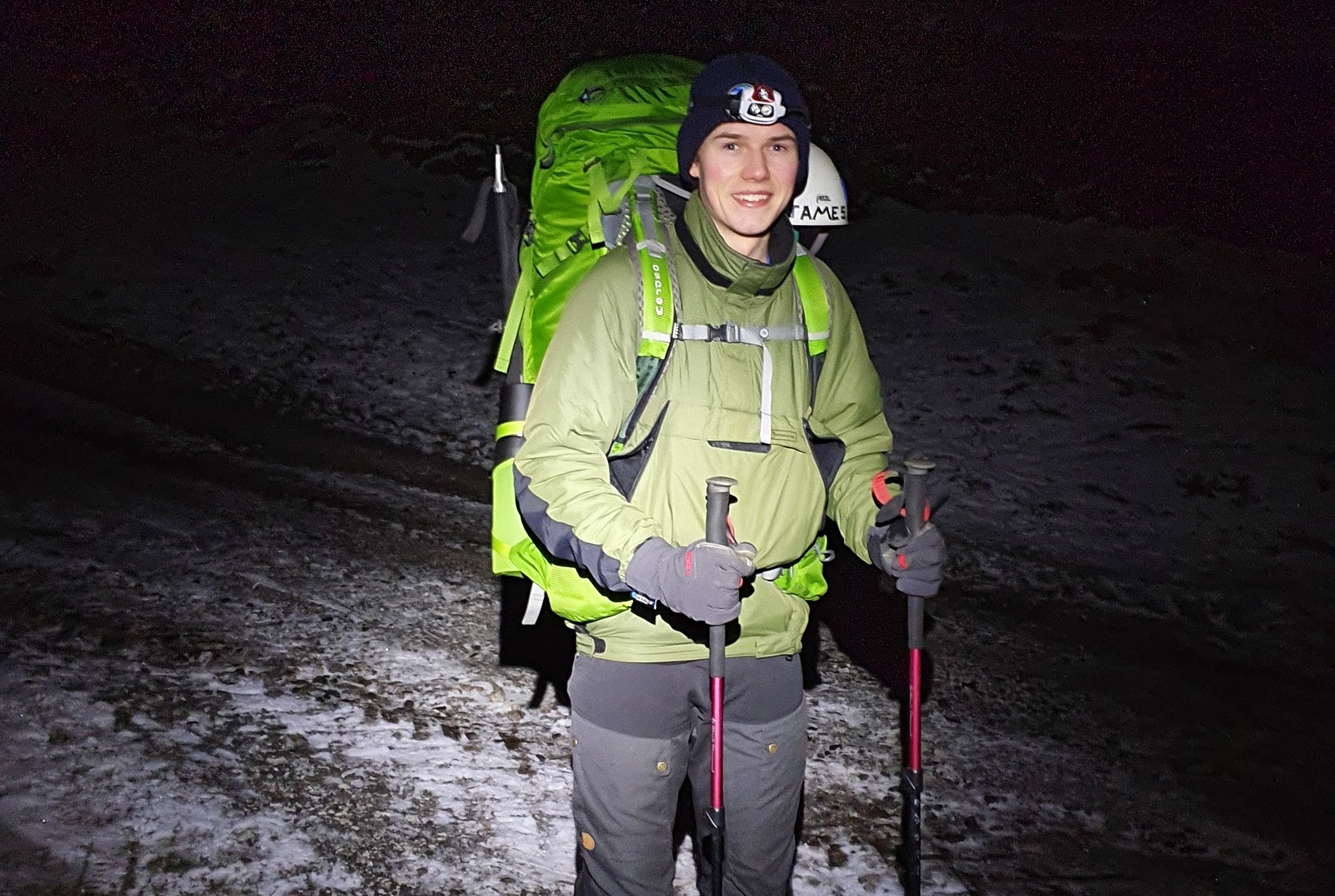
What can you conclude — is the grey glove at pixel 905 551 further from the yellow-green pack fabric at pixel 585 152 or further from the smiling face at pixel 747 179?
the yellow-green pack fabric at pixel 585 152

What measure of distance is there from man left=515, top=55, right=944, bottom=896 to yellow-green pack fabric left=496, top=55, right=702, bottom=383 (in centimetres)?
26

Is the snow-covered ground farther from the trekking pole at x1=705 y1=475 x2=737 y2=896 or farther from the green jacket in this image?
the green jacket

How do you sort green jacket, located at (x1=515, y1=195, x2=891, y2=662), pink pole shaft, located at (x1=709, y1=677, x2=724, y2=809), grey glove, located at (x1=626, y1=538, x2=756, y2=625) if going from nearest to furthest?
grey glove, located at (x1=626, y1=538, x2=756, y2=625), green jacket, located at (x1=515, y1=195, x2=891, y2=662), pink pole shaft, located at (x1=709, y1=677, x2=724, y2=809)

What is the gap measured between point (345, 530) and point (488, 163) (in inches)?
252

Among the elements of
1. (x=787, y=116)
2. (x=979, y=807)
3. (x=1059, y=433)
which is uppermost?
(x=787, y=116)

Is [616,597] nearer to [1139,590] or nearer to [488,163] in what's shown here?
[1139,590]

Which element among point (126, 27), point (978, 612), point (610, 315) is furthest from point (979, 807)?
point (126, 27)

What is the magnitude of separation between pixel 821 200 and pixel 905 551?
2.22m

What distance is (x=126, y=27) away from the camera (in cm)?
1495

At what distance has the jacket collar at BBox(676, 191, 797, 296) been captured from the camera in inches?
113

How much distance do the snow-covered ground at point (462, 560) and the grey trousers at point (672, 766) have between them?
1.50m

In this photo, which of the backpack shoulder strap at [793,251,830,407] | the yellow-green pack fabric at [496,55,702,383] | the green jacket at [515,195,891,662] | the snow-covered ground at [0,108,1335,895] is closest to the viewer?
the green jacket at [515,195,891,662]

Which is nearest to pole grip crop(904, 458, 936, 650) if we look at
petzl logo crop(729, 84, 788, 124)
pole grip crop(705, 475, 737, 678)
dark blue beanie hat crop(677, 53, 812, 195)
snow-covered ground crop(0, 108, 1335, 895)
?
pole grip crop(705, 475, 737, 678)

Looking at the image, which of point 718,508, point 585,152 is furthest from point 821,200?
point 718,508
